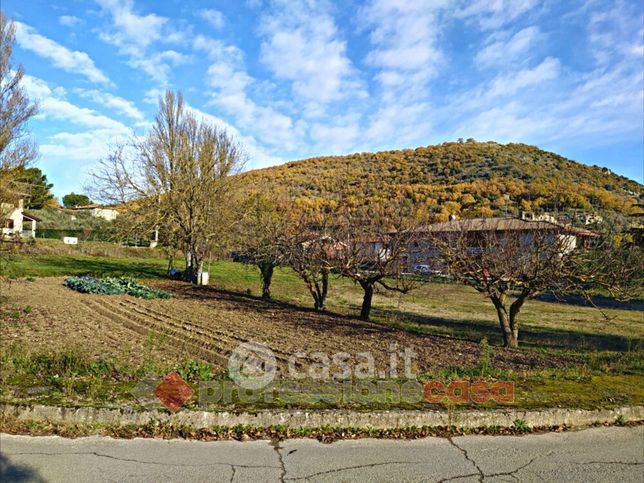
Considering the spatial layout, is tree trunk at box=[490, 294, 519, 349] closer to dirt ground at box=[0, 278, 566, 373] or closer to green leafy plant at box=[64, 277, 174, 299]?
dirt ground at box=[0, 278, 566, 373]

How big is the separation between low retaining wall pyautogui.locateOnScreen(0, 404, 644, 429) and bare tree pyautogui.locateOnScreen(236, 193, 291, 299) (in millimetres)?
10515

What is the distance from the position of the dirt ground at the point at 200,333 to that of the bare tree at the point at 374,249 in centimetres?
152

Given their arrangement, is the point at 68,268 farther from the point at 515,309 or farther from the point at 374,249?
the point at 515,309

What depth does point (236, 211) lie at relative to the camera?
2495cm

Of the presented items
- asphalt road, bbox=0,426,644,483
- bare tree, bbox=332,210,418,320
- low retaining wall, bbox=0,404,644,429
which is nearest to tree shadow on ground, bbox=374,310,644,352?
bare tree, bbox=332,210,418,320

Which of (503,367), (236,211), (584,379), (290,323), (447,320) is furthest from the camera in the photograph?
(236,211)

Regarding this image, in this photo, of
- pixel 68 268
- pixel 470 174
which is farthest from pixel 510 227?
pixel 470 174

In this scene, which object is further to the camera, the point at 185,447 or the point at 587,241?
the point at 587,241

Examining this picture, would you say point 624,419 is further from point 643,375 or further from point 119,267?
point 119,267

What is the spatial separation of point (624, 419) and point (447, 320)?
12.2 m

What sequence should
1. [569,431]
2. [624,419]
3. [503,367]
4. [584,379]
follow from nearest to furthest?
[569,431]
[624,419]
[584,379]
[503,367]

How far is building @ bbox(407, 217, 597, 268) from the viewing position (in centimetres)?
1088

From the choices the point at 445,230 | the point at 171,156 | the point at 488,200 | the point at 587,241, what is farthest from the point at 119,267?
the point at 488,200

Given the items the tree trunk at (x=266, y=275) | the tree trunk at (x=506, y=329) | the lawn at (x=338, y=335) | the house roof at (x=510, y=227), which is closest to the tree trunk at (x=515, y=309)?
the tree trunk at (x=506, y=329)
